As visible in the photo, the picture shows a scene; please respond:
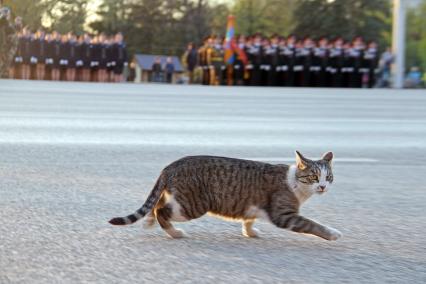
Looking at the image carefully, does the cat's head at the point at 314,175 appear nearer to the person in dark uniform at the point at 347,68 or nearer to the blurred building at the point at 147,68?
the person in dark uniform at the point at 347,68

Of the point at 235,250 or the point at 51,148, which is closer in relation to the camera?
the point at 235,250

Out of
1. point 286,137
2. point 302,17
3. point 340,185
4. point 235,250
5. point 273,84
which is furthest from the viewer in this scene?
point 302,17

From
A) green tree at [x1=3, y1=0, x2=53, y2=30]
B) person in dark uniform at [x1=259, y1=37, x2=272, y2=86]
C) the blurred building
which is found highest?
green tree at [x1=3, y1=0, x2=53, y2=30]

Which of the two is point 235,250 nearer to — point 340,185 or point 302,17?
point 340,185

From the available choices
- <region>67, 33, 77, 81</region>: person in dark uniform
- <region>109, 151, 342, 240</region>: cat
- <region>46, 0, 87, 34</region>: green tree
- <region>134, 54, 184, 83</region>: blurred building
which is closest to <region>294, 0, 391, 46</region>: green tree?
<region>134, 54, 184, 83</region>: blurred building

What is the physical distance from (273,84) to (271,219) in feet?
116

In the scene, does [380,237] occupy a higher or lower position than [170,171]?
lower

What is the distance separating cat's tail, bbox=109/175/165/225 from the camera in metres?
4.21

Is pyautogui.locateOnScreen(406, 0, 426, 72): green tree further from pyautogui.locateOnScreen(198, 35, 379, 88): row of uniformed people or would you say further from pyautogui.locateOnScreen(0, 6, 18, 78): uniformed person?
pyautogui.locateOnScreen(0, 6, 18, 78): uniformed person

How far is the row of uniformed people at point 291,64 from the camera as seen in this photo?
3861cm

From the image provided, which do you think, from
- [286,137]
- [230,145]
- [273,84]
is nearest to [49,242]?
[230,145]

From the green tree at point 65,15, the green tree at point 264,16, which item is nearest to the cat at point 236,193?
the green tree at point 65,15

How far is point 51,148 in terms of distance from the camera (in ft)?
27.8

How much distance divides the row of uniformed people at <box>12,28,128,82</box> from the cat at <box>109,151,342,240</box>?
36.3 m
